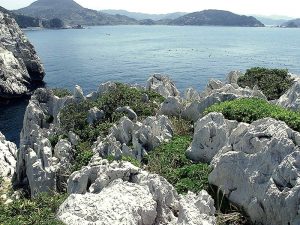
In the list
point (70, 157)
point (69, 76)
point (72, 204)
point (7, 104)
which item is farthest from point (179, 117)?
point (69, 76)

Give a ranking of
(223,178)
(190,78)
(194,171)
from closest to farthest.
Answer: (223,178) < (194,171) < (190,78)

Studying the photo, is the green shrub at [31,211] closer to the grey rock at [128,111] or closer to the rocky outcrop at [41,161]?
the rocky outcrop at [41,161]

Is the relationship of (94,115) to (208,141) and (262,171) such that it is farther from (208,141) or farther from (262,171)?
(262,171)

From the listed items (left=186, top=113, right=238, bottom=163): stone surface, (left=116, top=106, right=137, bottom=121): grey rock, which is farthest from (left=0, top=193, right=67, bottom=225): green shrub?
(left=116, top=106, right=137, bottom=121): grey rock

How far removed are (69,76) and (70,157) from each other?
74962 mm

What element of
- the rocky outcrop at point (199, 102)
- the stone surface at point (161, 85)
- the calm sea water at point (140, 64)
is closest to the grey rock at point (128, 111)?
the rocky outcrop at point (199, 102)

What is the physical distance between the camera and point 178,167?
88.5ft

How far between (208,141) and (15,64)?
76640 mm

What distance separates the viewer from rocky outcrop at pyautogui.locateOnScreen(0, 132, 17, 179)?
3988cm

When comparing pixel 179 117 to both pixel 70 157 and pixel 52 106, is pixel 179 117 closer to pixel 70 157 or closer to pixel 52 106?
pixel 70 157

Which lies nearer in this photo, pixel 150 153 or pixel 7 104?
pixel 150 153

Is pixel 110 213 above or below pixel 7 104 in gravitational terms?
above

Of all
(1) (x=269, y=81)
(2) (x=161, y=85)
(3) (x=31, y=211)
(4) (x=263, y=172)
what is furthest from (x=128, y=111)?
(4) (x=263, y=172)

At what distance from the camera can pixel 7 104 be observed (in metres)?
84.8
